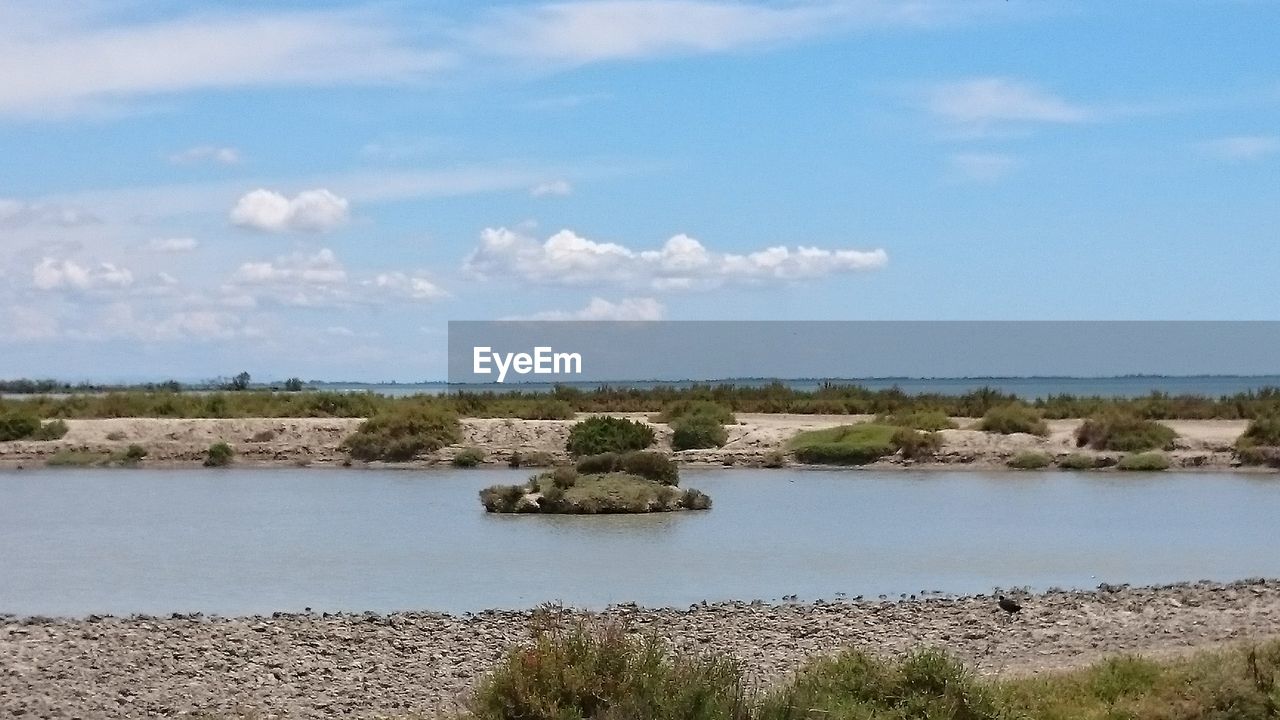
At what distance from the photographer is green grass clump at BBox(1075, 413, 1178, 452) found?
36812mm

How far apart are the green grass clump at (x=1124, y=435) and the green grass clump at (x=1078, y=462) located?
145 centimetres

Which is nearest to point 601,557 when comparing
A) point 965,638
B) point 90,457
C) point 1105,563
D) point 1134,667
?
point 1105,563

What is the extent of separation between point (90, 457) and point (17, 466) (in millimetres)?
1642

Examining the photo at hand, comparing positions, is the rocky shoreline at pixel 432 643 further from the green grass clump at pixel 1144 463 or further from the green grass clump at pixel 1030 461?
the green grass clump at pixel 1030 461

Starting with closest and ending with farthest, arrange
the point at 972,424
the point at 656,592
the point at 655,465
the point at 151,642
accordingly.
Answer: the point at 151,642
the point at 656,592
the point at 655,465
the point at 972,424

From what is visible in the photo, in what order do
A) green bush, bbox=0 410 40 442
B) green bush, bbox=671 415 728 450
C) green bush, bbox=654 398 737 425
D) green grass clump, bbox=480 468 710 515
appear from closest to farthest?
green grass clump, bbox=480 468 710 515 → green bush, bbox=671 415 728 450 → green bush, bbox=0 410 40 442 → green bush, bbox=654 398 737 425

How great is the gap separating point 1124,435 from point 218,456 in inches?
839

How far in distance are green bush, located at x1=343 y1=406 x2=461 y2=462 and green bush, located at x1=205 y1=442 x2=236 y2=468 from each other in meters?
2.77

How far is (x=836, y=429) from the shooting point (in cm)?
3906

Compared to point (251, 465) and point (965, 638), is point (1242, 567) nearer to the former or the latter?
point (965, 638)

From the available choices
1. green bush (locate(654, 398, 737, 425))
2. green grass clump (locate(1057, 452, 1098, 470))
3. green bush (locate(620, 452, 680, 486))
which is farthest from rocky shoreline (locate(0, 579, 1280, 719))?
green bush (locate(654, 398, 737, 425))

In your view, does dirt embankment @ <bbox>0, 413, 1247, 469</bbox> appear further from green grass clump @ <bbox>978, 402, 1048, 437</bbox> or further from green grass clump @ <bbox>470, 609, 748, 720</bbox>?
green grass clump @ <bbox>470, 609, 748, 720</bbox>

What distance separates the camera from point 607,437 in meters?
36.3

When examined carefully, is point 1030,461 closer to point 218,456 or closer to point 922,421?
point 922,421
